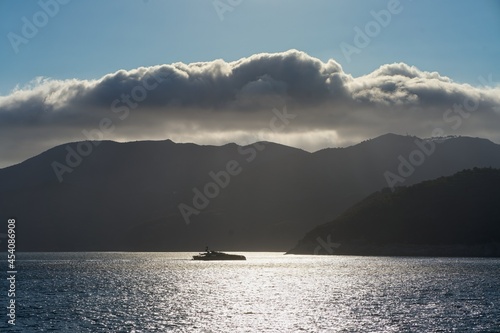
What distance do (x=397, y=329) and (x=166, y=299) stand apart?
6801 cm

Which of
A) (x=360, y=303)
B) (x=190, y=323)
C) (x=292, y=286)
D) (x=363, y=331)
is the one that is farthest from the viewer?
(x=292, y=286)

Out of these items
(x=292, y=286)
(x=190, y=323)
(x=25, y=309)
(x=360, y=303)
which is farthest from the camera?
(x=292, y=286)

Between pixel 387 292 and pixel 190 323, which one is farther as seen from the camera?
pixel 387 292

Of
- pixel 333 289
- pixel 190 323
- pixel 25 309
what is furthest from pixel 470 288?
pixel 25 309

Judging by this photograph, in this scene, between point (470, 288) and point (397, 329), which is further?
point (470, 288)

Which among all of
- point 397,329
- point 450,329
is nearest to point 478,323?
point 450,329

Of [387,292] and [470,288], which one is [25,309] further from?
[470,288]

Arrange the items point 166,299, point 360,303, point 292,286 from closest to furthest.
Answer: point 360,303 → point 166,299 → point 292,286

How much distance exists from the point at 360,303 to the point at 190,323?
146ft

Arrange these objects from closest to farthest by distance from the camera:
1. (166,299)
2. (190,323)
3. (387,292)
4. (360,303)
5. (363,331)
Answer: (363,331), (190,323), (360,303), (166,299), (387,292)

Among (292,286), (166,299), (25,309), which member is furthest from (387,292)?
(25,309)

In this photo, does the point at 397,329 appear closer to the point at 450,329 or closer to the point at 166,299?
the point at 450,329

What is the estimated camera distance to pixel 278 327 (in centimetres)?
10594

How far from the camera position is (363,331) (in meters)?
100
